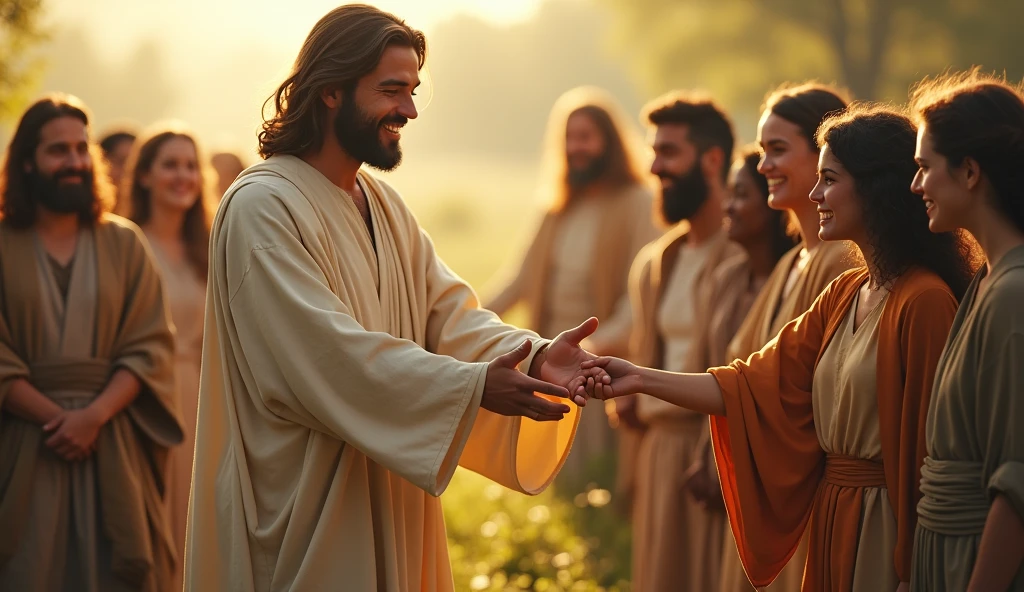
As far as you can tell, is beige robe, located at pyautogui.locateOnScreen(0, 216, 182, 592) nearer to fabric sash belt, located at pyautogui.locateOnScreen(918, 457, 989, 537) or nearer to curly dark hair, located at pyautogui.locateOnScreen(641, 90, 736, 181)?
curly dark hair, located at pyautogui.locateOnScreen(641, 90, 736, 181)

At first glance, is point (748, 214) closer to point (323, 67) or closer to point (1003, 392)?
point (323, 67)

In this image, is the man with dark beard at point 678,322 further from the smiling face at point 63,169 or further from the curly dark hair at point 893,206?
the smiling face at point 63,169

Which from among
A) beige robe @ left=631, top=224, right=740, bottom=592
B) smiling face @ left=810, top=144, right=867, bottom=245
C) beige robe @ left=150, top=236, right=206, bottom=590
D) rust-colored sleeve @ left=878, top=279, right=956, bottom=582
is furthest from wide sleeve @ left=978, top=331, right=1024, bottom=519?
beige robe @ left=150, top=236, right=206, bottom=590

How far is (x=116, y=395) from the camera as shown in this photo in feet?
18.7

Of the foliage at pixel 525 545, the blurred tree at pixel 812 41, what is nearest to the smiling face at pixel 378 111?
the foliage at pixel 525 545

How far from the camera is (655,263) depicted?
23.0ft

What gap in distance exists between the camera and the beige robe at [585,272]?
29.8 ft

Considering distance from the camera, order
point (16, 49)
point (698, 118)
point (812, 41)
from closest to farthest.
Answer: point (698, 118) → point (16, 49) → point (812, 41)

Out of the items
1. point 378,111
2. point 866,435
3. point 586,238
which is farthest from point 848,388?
point 586,238

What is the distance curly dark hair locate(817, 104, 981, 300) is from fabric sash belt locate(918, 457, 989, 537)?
680 millimetres

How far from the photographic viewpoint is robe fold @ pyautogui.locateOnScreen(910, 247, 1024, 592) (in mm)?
3432

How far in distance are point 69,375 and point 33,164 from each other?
104 cm

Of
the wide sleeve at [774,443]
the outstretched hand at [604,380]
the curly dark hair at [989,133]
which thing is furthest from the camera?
the outstretched hand at [604,380]

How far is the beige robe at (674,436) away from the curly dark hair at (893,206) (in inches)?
83.4
